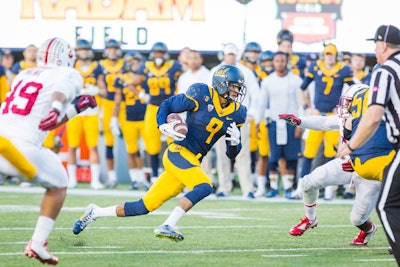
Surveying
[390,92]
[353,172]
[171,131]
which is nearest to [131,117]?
[353,172]

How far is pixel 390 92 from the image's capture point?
219 inches

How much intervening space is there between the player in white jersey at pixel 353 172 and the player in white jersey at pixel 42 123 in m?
1.93

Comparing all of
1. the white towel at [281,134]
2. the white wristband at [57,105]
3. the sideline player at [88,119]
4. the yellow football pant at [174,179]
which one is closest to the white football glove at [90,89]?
the sideline player at [88,119]

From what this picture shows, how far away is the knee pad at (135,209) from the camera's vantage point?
23.1 ft

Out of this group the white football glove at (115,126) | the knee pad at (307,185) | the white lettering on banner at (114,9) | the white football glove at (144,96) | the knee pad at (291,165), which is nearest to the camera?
the knee pad at (307,185)

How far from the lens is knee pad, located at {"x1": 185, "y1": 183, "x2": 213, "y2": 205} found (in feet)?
22.4

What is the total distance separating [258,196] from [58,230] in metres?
4.71

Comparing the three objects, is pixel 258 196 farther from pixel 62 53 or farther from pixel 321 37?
pixel 62 53

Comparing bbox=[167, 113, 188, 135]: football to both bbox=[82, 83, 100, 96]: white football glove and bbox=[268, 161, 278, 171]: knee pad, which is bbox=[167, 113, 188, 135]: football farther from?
bbox=[268, 161, 278, 171]: knee pad

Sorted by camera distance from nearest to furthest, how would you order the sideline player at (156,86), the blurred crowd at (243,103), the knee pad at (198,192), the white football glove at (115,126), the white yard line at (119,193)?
the knee pad at (198,192) < the white yard line at (119,193) < the blurred crowd at (243,103) < the sideline player at (156,86) < the white football glove at (115,126)

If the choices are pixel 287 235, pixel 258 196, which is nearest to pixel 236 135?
pixel 287 235

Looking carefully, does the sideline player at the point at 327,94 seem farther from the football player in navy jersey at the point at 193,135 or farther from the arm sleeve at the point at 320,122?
the football player in navy jersey at the point at 193,135

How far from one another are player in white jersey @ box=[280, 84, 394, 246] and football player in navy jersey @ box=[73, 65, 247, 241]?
0.44 meters

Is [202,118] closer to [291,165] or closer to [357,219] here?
[357,219]
